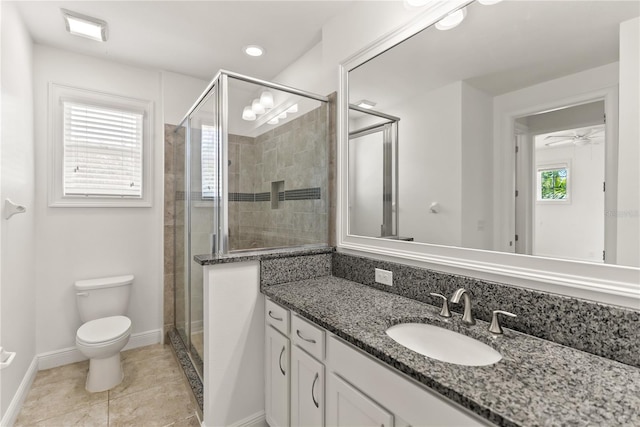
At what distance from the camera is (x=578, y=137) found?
1.06 meters

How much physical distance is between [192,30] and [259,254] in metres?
1.75

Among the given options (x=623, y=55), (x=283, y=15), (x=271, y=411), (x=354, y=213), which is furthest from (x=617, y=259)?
(x=283, y=15)

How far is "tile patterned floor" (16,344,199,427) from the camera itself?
6.10 feet

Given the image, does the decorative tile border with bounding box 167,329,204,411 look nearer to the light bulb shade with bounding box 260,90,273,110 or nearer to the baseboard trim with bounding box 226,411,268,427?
the baseboard trim with bounding box 226,411,268,427

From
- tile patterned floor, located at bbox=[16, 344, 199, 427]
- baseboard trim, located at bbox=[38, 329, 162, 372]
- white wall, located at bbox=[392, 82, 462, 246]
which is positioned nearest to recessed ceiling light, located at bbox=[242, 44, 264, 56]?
white wall, located at bbox=[392, 82, 462, 246]

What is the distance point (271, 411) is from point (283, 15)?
250 cm

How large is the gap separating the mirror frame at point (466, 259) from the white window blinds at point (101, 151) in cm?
202

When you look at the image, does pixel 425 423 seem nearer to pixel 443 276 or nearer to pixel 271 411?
pixel 443 276

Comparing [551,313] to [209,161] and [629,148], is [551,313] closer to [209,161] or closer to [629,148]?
[629,148]

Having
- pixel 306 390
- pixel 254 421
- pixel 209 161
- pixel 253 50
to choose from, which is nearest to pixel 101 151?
pixel 209 161

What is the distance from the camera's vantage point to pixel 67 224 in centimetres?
252

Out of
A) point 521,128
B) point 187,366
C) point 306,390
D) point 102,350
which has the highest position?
point 521,128

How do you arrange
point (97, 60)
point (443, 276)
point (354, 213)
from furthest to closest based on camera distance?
point (97, 60), point (354, 213), point (443, 276)

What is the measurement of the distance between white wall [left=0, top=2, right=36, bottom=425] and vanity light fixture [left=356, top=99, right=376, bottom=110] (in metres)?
2.03
